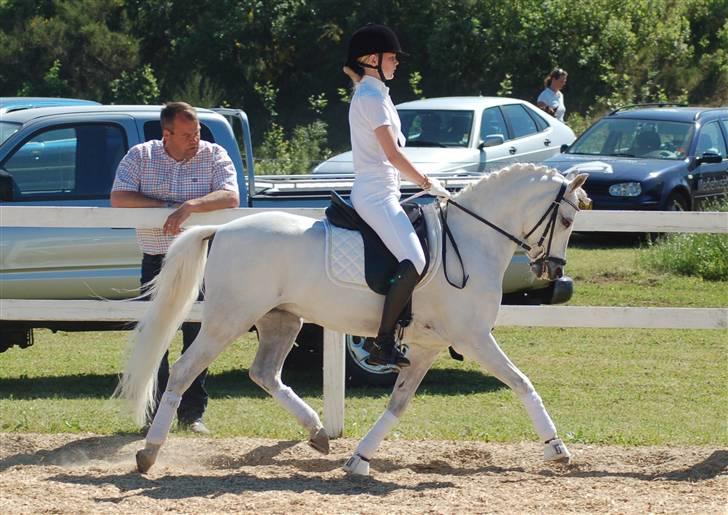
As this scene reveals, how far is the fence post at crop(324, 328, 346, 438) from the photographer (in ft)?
27.1

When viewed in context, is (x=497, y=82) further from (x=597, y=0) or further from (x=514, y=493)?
(x=514, y=493)

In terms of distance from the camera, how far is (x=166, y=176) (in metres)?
8.09

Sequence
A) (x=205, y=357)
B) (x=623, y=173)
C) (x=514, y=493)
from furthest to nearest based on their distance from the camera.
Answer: (x=623, y=173), (x=205, y=357), (x=514, y=493)

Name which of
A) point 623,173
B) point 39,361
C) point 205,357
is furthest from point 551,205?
point 623,173

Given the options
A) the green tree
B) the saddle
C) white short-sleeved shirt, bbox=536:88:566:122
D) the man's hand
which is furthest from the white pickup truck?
the green tree

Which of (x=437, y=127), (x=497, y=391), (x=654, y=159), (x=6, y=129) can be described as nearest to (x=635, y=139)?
(x=654, y=159)

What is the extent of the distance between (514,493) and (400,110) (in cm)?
1177

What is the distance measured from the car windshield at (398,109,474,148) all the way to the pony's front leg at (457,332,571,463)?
10269 mm

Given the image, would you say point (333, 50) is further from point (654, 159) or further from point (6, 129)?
point (6, 129)

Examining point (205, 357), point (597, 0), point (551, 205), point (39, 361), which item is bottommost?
point (39, 361)

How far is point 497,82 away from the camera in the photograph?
31297 millimetres

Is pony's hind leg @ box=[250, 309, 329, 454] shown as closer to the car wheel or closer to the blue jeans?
the blue jeans

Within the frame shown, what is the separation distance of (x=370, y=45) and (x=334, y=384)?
250 centimetres

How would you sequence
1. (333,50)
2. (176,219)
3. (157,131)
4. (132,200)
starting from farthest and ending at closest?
(333,50) → (157,131) → (132,200) → (176,219)
